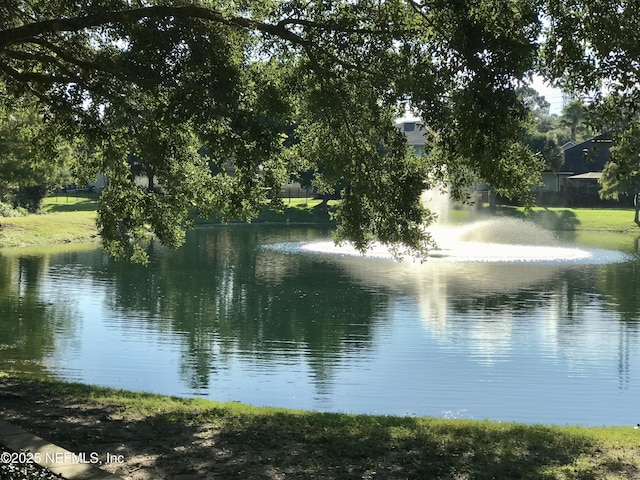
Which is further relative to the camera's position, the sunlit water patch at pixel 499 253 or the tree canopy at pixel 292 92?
the sunlit water patch at pixel 499 253

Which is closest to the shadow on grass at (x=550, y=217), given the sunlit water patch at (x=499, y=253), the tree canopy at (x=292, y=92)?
the sunlit water patch at (x=499, y=253)

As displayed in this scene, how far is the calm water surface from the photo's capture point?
1272 cm

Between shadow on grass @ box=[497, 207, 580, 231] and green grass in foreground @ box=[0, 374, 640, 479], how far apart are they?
5039cm

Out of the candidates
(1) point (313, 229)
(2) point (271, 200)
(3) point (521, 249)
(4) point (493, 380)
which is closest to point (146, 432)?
(2) point (271, 200)

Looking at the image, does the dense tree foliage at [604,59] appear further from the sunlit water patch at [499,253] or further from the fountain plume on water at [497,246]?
the sunlit water patch at [499,253]

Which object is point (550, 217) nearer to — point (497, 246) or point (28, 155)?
point (497, 246)

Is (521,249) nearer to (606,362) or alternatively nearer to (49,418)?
(606,362)

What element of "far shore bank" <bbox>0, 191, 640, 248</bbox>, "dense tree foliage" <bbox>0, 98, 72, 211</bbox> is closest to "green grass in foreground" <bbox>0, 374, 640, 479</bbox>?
"dense tree foliage" <bbox>0, 98, 72, 211</bbox>

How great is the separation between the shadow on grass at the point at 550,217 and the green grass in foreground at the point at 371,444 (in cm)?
5039

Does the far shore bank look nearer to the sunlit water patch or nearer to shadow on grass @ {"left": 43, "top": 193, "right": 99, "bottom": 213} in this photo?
shadow on grass @ {"left": 43, "top": 193, "right": 99, "bottom": 213}

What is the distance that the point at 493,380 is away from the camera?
45.1 ft

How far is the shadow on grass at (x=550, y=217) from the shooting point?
58750mm

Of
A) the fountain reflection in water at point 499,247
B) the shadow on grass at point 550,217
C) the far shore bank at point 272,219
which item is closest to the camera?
the fountain reflection in water at point 499,247

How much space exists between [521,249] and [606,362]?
2489 centimetres
